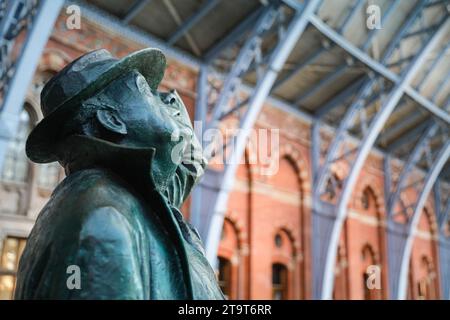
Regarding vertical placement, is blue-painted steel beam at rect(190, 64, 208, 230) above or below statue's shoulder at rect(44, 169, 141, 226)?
above

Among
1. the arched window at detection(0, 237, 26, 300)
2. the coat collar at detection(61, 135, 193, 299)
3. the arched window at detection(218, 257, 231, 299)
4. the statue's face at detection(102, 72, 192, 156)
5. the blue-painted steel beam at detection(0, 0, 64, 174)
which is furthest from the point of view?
the arched window at detection(218, 257, 231, 299)

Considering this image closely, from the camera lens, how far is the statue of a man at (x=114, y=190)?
3.34 ft

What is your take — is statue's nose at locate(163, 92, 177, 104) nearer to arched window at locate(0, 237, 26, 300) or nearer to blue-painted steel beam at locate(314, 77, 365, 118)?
arched window at locate(0, 237, 26, 300)

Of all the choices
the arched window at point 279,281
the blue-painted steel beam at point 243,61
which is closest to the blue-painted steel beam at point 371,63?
the blue-painted steel beam at point 243,61

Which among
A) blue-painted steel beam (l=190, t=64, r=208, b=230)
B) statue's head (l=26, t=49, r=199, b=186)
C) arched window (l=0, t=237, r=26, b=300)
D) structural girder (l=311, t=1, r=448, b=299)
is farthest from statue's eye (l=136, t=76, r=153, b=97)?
structural girder (l=311, t=1, r=448, b=299)

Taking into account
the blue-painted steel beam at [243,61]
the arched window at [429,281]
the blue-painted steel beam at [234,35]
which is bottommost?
the arched window at [429,281]

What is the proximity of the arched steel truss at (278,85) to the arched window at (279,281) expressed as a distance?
2.48 feet

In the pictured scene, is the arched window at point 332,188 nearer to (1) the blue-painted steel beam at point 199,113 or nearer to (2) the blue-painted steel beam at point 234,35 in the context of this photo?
(1) the blue-painted steel beam at point 199,113

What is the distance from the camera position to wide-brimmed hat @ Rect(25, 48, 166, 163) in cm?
126

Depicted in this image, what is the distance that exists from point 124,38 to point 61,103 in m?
8.19

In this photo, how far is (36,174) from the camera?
7.97m

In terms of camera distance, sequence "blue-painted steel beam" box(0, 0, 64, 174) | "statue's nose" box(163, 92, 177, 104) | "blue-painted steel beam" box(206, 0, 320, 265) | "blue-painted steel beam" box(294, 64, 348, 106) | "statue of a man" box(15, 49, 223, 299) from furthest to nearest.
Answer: "blue-painted steel beam" box(294, 64, 348, 106) < "blue-painted steel beam" box(206, 0, 320, 265) < "blue-painted steel beam" box(0, 0, 64, 174) < "statue's nose" box(163, 92, 177, 104) < "statue of a man" box(15, 49, 223, 299)

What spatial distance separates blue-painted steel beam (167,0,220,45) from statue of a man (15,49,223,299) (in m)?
7.69
